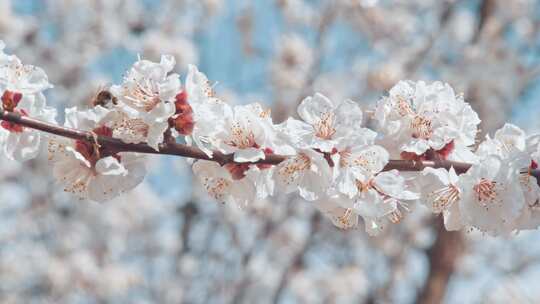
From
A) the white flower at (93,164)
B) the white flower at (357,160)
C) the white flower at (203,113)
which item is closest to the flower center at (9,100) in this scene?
the white flower at (93,164)

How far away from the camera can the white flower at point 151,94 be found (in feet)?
3.88

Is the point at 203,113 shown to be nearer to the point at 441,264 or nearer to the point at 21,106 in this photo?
the point at 21,106

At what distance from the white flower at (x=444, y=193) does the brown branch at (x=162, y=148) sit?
32mm

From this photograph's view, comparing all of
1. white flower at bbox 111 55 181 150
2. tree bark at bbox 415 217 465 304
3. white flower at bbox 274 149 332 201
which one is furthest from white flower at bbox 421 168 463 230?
tree bark at bbox 415 217 465 304

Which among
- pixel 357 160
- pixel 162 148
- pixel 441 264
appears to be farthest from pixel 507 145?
pixel 441 264

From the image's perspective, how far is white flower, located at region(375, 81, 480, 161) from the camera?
1294 millimetres

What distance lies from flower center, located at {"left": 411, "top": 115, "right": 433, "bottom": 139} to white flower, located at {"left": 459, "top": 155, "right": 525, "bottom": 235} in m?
0.13

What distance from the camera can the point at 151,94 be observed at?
48.8 inches

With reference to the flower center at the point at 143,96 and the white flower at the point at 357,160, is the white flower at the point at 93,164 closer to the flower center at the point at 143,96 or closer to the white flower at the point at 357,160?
the flower center at the point at 143,96

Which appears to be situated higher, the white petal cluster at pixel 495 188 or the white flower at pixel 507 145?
the white flower at pixel 507 145

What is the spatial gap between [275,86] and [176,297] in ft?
6.82

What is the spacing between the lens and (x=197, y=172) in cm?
133

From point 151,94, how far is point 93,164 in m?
0.20

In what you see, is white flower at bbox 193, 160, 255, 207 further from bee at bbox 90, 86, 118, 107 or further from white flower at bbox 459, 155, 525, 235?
white flower at bbox 459, 155, 525, 235
